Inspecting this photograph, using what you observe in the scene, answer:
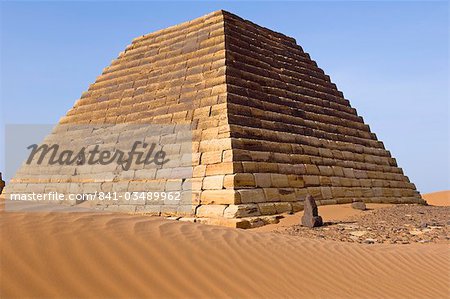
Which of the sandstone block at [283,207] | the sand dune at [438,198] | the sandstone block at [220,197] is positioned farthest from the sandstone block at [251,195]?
the sand dune at [438,198]

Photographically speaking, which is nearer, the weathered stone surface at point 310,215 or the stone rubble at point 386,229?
the stone rubble at point 386,229

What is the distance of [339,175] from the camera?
45.0 feet

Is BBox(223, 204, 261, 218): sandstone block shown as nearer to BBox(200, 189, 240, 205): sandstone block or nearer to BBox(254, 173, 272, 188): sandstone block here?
BBox(200, 189, 240, 205): sandstone block

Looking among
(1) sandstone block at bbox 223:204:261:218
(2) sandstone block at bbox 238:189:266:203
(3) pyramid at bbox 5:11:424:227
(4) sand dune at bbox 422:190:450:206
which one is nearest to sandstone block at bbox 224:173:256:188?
(3) pyramid at bbox 5:11:424:227

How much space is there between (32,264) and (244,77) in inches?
416

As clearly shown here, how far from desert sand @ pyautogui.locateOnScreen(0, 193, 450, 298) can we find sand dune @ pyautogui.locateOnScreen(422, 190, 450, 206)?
810 inches

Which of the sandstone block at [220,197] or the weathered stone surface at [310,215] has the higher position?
the sandstone block at [220,197]

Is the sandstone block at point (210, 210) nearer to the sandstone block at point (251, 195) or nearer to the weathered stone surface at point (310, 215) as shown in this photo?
the sandstone block at point (251, 195)

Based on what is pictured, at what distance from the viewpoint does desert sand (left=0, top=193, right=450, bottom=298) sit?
304 cm

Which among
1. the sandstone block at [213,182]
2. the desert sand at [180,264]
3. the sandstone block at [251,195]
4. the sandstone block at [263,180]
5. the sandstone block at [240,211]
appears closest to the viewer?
the desert sand at [180,264]

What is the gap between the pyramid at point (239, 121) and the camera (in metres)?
10.8

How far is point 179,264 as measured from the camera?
3.73m

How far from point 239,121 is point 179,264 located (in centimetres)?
804

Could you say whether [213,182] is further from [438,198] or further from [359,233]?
[438,198]
